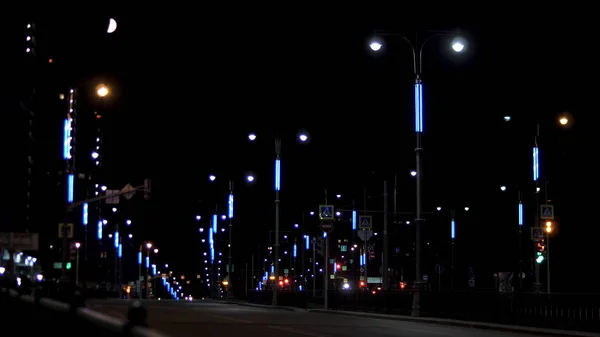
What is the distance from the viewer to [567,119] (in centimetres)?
6325

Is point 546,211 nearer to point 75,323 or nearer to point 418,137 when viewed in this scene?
point 418,137

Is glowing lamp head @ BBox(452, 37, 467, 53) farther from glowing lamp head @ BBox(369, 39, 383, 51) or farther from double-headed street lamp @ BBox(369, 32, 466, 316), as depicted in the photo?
glowing lamp head @ BBox(369, 39, 383, 51)

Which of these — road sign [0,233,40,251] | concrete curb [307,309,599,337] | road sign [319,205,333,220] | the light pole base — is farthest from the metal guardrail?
road sign [319,205,333,220]

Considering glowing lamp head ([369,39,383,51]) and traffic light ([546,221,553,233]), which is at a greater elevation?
glowing lamp head ([369,39,383,51])

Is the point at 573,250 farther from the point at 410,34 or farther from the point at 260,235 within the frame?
the point at 260,235

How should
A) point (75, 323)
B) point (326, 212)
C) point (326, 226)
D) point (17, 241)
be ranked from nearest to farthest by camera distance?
1. point (75, 323)
2. point (17, 241)
3. point (326, 226)
4. point (326, 212)

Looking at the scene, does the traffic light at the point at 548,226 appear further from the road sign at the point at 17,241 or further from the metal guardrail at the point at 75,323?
the metal guardrail at the point at 75,323

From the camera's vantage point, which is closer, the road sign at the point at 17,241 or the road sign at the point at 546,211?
the road sign at the point at 17,241

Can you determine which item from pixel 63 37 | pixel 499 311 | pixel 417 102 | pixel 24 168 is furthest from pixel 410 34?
pixel 24 168

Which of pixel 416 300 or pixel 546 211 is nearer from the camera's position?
pixel 416 300

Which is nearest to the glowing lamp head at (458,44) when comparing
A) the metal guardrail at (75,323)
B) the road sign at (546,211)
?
the road sign at (546,211)

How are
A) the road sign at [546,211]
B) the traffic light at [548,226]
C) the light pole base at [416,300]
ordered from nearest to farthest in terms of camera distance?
the light pole base at [416,300] < the traffic light at [548,226] < the road sign at [546,211]

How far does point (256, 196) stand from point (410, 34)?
61.7 meters

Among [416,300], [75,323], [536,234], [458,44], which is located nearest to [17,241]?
[416,300]
